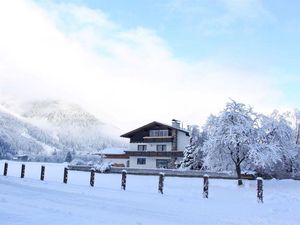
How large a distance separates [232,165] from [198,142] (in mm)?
19129

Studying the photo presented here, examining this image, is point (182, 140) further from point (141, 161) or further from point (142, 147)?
point (141, 161)

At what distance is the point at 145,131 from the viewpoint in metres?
66.8

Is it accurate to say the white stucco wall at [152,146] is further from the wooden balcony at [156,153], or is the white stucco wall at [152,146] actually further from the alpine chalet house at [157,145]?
the wooden balcony at [156,153]

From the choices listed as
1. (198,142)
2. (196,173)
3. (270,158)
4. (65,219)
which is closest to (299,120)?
(198,142)

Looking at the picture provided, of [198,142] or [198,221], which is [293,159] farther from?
[198,221]

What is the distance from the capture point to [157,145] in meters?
65.5

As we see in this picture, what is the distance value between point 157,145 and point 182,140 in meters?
4.36

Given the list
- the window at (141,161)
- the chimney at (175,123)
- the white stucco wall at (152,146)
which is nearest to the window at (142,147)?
the white stucco wall at (152,146)

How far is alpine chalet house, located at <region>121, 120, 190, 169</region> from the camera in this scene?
63.6m

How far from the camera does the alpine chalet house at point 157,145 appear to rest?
Answer: 63594mm

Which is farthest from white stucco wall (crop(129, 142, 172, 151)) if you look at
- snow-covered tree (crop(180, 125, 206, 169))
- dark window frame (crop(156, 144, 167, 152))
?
snow-covered tree (crop(180, 125, 206, 169))

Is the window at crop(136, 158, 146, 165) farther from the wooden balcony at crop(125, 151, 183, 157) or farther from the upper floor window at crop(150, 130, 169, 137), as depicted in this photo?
the upper floor window at crop(150, 130, 169, 137)

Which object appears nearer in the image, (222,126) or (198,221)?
(198,221)

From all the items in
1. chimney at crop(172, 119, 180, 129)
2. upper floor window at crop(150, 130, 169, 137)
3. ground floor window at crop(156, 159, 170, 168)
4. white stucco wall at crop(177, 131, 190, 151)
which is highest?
chimney at crop(172, 119, 180, 129)
